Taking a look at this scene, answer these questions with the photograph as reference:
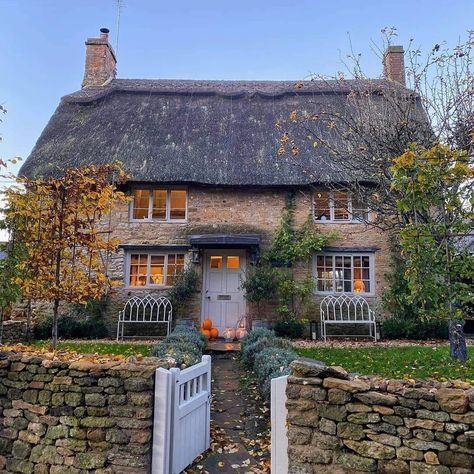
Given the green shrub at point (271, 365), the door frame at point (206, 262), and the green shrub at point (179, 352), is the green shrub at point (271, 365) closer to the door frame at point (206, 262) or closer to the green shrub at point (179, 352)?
the green shrub at point (179, 352)

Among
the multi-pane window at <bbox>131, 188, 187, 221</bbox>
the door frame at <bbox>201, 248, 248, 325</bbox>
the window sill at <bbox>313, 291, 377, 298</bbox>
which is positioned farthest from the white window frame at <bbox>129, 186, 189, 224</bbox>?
the window sill at <bbox>313, 291, 377, 298</bbox>

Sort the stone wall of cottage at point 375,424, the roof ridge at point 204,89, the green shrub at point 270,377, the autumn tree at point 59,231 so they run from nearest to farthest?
the stone wall of cottage at point 375,424
the green shrub at point 270,377
the autumn tree at point 59,231
the roof ridge at point 204,89

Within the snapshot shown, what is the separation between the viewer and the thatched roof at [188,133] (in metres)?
11.4

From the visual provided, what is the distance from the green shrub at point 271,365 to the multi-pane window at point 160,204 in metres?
6.74

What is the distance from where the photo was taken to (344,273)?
11352mm

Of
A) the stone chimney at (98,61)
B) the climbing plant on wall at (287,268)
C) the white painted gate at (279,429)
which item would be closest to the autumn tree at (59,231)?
the white painted gate at (279,429)

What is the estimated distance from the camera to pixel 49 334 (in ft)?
34.3

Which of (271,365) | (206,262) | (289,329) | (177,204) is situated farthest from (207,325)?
(271,365)

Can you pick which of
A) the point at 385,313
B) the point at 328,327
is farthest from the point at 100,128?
the point at 385,313

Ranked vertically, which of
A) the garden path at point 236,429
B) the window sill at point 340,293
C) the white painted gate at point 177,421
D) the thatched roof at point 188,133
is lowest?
the garden path at point 236,429

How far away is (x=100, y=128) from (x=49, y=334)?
7.11m

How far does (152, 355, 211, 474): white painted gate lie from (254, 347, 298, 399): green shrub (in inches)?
39.4

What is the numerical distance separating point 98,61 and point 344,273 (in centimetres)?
1331

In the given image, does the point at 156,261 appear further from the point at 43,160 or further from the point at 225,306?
the point at 43,160
